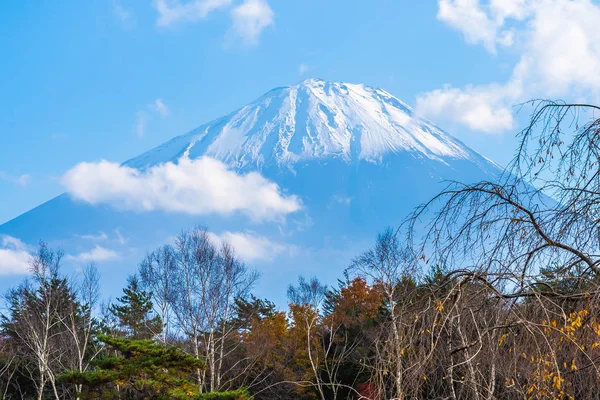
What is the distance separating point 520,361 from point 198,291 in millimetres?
18107

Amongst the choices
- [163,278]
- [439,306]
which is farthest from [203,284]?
[439,306]

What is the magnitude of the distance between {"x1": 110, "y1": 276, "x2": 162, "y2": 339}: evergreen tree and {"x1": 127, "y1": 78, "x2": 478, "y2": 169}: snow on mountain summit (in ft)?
407

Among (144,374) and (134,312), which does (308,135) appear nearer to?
(134,312)

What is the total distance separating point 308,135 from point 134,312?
145 metres

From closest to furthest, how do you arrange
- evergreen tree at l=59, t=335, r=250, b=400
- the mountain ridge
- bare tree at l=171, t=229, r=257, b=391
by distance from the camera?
evergreen tree at l=59, t=335, r=250, b=400, bare tree at l=171, t=229, r=257, b=391, the mountain ridge

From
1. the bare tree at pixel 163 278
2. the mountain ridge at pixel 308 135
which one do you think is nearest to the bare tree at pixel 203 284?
the bare tree at pixel 163 278

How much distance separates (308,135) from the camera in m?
173

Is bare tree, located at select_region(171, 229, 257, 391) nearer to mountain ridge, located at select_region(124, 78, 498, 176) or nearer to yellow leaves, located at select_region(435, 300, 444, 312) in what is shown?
yellow leaves, located at select_region(435, 300, 444, 312)

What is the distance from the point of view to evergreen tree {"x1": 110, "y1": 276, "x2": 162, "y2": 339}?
2838 cm

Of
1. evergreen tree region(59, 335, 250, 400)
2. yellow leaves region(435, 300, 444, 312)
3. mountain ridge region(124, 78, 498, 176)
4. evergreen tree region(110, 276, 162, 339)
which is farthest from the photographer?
mountain ridge region(124, 78, 498, 176)

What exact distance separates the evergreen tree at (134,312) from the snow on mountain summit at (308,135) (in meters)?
124

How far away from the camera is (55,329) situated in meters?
27.6

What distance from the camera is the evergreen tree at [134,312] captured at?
28.4 metres

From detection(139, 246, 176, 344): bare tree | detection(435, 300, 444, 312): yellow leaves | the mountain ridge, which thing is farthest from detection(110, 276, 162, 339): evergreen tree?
the mountain ridge
